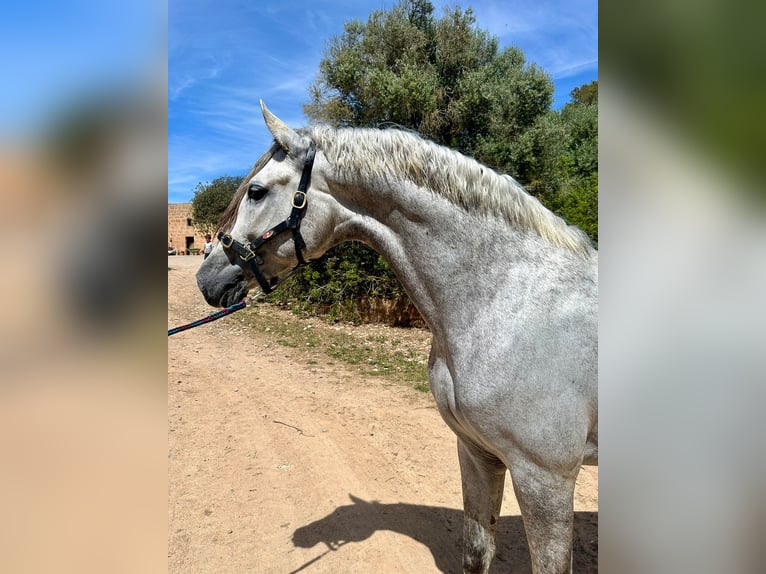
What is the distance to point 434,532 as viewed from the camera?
3191 millimetres

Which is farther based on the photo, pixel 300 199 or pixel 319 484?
pixel 319 484

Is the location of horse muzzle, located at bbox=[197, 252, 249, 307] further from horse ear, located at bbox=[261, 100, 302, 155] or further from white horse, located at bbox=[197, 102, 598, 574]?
horse ear, located at bbox=[261, 100, 302, 155]

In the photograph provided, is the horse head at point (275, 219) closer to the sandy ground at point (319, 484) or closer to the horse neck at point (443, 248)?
the horse neck at point (443, 248)

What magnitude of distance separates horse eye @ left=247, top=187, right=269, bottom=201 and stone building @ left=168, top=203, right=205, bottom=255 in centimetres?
3226

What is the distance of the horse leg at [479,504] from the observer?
87.4 inches

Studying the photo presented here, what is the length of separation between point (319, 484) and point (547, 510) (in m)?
2.53

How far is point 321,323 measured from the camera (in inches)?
420

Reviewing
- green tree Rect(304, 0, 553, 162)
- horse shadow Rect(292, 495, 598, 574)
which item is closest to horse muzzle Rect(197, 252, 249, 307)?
horse shadow Rect(292, 495, 598, 574)

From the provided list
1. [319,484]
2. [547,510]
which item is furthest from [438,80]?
[547,510]
